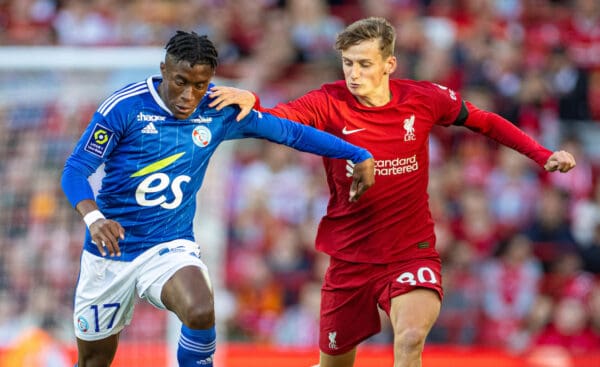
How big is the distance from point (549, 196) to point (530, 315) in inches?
55.5

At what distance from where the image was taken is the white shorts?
6426mm

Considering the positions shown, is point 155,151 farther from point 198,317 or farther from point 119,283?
point 198,317

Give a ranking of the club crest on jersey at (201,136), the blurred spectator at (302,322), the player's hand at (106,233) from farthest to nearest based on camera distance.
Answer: the blurred spectator at (302,322) < the club crest on jersey at (201,136) < the player's hand at (106,233)

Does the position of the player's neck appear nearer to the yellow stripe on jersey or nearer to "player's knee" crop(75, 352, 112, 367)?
the yellow stripe on jersey

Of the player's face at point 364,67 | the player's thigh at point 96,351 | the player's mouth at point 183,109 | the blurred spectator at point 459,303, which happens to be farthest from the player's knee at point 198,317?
the blurred spectator at point 459,303

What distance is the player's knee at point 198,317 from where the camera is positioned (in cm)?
613

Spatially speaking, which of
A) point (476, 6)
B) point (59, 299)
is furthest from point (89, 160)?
point (476, 6)

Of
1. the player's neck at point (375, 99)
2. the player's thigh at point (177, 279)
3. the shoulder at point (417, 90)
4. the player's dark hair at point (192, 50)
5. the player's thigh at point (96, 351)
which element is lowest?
the player's thigh at point (96, 351)

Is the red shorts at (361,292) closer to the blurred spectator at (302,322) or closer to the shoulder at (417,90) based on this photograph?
the shoulder at (417,90)

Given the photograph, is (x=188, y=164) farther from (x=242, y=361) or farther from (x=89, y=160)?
(x=242, y=361)

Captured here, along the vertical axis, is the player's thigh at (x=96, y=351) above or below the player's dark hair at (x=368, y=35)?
below

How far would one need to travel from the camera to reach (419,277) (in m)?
6.79

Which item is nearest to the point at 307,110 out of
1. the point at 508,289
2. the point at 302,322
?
the point at 302,322

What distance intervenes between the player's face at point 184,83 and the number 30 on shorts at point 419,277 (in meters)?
1.66
